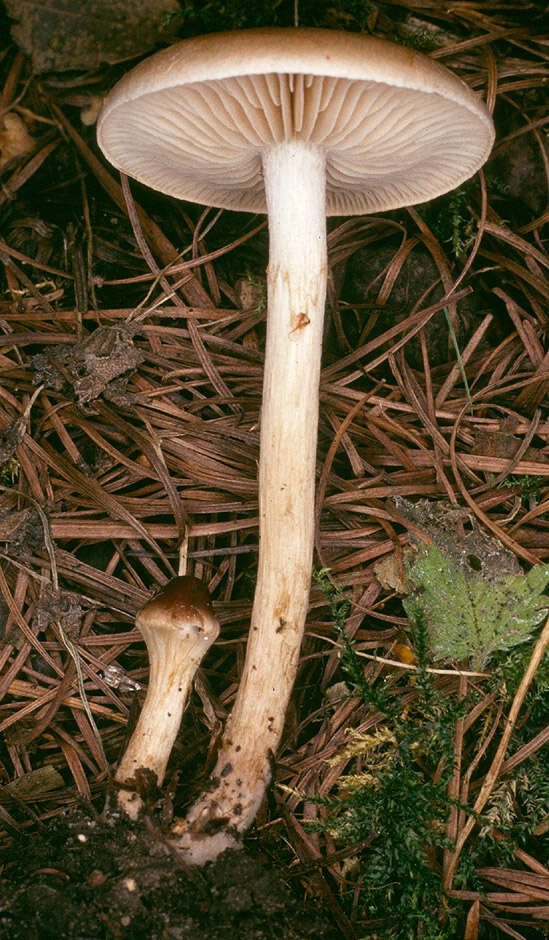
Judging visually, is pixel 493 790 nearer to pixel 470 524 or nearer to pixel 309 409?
pixel 470 524

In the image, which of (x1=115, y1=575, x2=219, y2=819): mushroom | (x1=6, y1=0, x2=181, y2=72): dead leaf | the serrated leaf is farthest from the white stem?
(x1=6, y1=0, x2=181, y2=72): dead leaf

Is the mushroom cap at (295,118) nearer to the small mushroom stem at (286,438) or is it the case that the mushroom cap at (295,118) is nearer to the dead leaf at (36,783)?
the small mushroom stem at (286,438)

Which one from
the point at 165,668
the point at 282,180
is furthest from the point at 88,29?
the point at 165,668

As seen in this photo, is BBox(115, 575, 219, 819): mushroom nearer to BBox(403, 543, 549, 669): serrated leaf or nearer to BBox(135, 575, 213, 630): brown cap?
BBox(135, 575, 213, 630): brown cap

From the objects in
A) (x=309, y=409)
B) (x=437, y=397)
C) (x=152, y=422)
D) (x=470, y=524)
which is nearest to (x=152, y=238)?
(x=152, y=422)

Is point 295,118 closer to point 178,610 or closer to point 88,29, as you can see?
point 88,29

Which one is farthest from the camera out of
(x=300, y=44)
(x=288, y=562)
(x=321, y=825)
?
(x=288, y=562)
